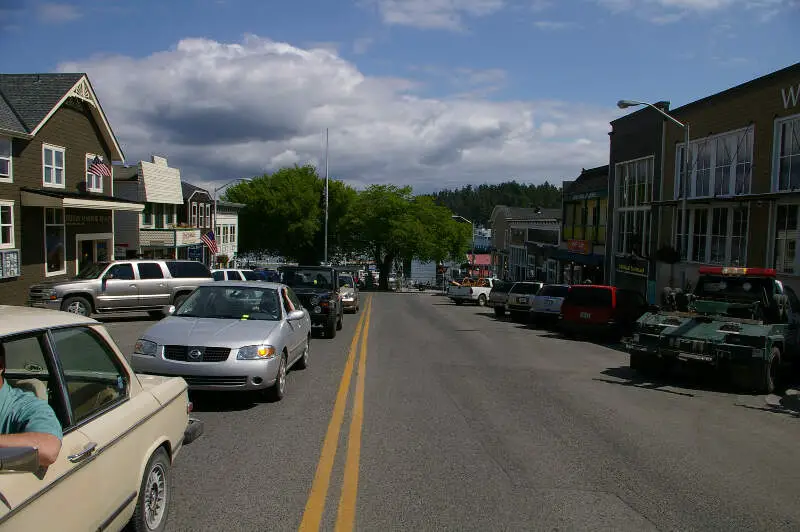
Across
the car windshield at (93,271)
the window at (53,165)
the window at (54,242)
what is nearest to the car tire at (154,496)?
the car windshield at (93,271)

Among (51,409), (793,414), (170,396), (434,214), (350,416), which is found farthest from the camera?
(434,214)

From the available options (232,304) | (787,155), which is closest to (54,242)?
(232,304)

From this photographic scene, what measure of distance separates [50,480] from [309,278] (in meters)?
15.8

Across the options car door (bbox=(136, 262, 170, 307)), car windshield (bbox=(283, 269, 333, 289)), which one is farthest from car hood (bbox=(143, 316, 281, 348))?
car door (bbox=(136, 262, 170, 307))

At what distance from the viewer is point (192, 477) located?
5.90 m

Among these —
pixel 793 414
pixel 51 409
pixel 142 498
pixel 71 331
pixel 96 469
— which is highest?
pixel 71 331

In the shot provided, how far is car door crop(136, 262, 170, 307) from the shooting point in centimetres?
2062

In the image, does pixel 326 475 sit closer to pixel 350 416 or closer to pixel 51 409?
pixel 350 416

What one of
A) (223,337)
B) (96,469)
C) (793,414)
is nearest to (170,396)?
(96,469)

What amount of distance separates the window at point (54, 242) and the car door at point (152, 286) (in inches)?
324

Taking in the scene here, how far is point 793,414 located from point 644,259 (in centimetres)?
2497

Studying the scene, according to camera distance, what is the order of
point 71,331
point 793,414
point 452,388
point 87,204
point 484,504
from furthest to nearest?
point 87,204
point 452,388
point 793,414
point 484,504
point 71,331

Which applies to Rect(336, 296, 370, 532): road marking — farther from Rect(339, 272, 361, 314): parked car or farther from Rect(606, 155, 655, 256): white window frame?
Rect(606, 155, 655, 256): white window frame

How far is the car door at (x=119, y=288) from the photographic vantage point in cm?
1988
